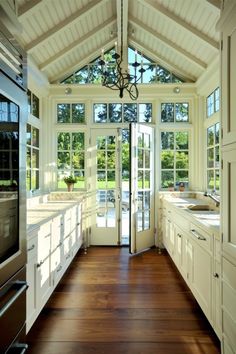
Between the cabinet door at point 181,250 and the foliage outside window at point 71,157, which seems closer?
the cabinet door at point 181,250

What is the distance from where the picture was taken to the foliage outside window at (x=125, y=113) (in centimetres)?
546

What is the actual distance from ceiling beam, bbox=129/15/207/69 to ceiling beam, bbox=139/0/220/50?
2.09 ft

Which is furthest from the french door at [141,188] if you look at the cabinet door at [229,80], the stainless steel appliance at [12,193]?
the stainless steel appliance at [12,193]

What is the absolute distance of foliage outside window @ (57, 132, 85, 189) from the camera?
17.9ft

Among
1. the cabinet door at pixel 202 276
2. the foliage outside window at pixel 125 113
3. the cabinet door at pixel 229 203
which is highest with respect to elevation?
the foliage outside window at pixel 125 113

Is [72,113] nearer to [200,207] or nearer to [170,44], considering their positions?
[170,44]

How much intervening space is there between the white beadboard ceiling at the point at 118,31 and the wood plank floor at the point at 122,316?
2797mm

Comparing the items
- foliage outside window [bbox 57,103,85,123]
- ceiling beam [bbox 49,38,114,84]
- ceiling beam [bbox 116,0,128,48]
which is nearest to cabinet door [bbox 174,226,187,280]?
foliage outside window [bbox 57,103,85,123]

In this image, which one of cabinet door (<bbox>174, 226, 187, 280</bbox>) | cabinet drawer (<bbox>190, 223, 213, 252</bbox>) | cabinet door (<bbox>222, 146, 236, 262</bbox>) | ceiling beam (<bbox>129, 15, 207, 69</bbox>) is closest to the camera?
cabinet door (<bbox>222, 146, 236, 262</bbox>)

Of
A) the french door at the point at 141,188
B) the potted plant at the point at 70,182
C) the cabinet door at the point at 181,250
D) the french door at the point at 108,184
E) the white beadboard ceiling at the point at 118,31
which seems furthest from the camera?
the french door at the point at 108,184

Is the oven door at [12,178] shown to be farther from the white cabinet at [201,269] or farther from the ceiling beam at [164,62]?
the ceiling beam at [164,62]

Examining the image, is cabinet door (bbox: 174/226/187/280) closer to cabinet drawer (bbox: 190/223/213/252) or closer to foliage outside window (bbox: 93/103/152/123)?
cabinet drawer (bbox: 190/223/213/252)

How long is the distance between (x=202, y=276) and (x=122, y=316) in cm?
83

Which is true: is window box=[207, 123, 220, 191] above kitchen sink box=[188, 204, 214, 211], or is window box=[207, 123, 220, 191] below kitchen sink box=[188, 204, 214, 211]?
above
